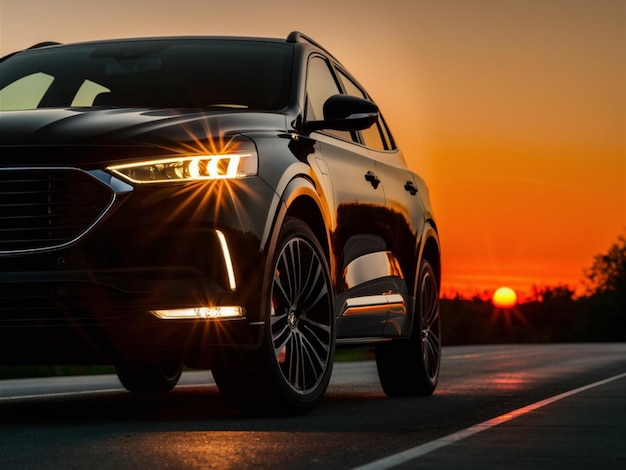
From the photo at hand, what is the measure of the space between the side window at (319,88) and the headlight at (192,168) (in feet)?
4.01

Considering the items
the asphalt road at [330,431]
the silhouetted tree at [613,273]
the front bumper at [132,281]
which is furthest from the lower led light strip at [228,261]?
the silhouetted tree at [613,273]

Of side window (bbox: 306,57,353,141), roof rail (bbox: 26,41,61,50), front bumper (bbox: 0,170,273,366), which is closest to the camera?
front bumper (bbox: 0,170,273,366)

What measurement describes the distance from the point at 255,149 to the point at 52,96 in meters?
2.32

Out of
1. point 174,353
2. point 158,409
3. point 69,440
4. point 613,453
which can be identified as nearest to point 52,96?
point 158,409

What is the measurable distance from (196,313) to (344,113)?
1893mm

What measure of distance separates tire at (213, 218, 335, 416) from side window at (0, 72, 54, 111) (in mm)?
2228

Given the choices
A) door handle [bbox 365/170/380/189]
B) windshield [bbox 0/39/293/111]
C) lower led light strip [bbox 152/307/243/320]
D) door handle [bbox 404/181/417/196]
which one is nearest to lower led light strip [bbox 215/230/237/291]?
lower led light strip [bbox 152/307/243/320]

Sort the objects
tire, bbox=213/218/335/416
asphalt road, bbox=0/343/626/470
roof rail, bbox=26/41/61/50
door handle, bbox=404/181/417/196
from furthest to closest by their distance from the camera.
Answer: door handle, bbox=404/181/417/196 → roof rail, bbox=26/41/61/50 → tire, bbox=213/218/335/416 → asphalt road, bbox=0/343/626/470

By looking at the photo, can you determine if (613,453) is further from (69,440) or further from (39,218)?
(39,218)

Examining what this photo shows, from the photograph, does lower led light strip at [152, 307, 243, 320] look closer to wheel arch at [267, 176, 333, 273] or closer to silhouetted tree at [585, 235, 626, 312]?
wheel arch at [267, 176, 333, 273]

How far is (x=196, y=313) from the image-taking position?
6668mm

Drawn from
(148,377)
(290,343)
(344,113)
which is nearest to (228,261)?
(290,343)

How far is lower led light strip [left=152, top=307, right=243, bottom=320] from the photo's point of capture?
664 centimetres

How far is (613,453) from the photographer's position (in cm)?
573
